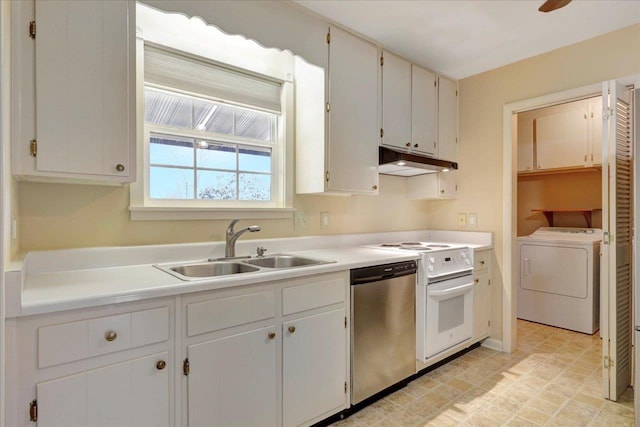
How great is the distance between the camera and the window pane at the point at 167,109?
2.02 meters

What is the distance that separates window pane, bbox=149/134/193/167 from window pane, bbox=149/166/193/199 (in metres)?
0.05

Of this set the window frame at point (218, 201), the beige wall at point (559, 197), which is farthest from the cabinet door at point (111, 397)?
the beige wall at point (559, 197)

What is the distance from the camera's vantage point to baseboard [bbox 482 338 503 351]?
3.05 metres

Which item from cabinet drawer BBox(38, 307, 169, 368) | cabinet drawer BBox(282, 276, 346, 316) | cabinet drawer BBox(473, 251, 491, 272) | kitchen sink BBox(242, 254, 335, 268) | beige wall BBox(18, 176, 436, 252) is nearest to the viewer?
cabinet drawer BBox(38, 307, 169, 368)

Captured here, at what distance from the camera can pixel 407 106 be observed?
9.35 feet

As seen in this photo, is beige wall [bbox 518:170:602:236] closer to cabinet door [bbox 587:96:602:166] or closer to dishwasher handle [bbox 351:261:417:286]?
cabinet door [bbox 587:96:602:166]

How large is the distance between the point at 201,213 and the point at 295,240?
0.71 metres

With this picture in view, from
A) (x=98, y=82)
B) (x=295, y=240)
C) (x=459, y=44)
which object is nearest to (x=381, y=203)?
(x=295, y=240)

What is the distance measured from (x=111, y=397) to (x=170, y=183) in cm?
122

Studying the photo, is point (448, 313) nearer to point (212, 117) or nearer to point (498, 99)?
point (498, 99)

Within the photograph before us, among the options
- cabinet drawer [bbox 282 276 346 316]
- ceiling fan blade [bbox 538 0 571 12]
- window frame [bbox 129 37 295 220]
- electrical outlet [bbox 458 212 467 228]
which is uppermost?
ceiling fan blade [bbox 538 0 571 12]

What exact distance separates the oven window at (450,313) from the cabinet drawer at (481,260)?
35 cm

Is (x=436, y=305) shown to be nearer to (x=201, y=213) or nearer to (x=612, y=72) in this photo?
(x=201, y=213)

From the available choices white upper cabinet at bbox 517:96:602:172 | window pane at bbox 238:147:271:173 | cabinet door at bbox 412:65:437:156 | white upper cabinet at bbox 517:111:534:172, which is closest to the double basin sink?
window pane at bbox 238:147:271:173
